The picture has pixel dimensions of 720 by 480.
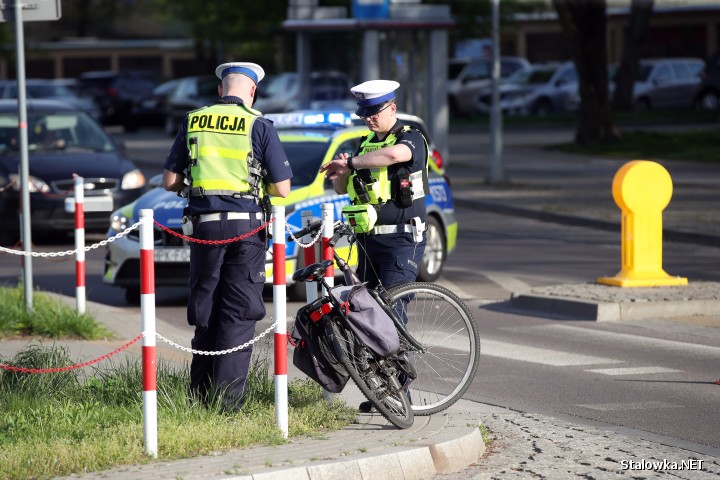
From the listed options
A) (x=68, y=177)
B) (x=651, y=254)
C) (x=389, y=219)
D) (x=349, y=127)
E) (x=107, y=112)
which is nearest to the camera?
(x=389, y=219)

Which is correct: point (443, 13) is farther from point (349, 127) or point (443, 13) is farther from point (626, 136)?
point (349, 127)

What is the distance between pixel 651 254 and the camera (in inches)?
482

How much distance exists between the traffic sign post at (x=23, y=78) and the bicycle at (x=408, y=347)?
4000 mm

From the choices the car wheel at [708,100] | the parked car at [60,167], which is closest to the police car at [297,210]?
the parked car at [60,167]

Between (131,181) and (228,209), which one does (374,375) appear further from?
(131,181)

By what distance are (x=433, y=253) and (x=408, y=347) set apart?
6472 millimetres

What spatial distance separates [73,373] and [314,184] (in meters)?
5.21

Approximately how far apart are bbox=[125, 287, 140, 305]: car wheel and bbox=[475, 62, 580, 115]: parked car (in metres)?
33.8

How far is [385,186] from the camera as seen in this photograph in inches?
287

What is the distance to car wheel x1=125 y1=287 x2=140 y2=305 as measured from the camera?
1251cm

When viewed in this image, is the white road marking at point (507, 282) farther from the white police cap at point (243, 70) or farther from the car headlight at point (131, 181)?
the white police cap at point (243, 70)

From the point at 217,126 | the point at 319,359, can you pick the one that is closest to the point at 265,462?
the point at 319,359

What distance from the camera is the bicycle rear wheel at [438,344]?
7.16 metres

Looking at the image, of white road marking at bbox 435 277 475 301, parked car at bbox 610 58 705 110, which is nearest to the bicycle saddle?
white road marking at bbox 435 277 475 301
